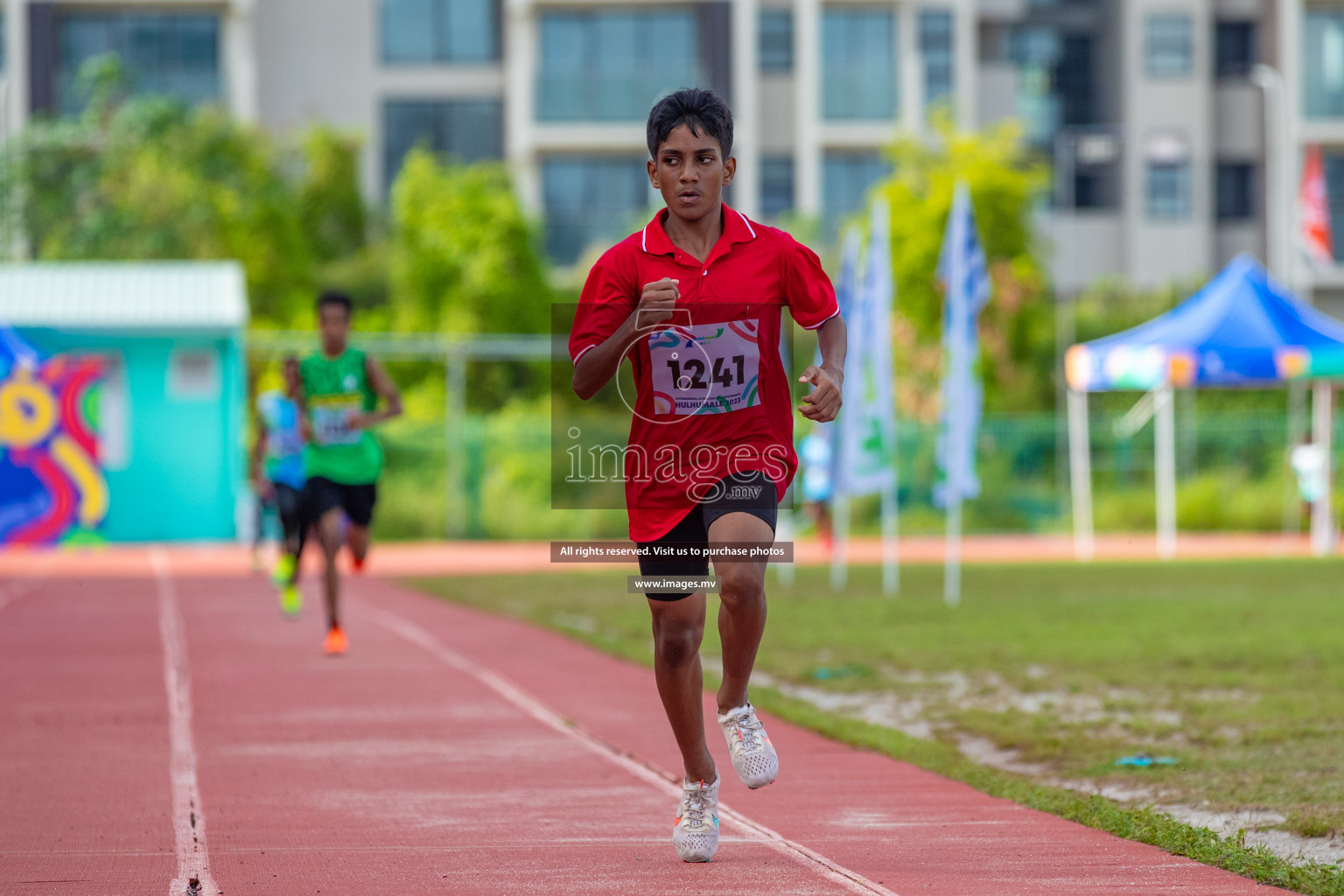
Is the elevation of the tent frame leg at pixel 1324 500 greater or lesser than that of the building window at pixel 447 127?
lesser

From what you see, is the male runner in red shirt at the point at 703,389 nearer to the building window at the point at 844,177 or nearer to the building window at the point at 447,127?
the building window at the point at 844,177

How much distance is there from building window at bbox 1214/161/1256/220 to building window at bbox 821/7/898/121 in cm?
909

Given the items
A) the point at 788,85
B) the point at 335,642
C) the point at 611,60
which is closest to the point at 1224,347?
the point at 335,642

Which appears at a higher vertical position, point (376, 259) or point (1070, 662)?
point (376, 259)

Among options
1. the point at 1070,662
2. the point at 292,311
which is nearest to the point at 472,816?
the point at 1070,662

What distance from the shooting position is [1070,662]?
11.3 meters

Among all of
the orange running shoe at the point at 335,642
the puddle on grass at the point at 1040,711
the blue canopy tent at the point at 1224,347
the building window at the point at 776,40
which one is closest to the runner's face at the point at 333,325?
the orange running shoe at the point at 335,642

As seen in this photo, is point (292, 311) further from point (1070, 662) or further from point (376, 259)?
point (1070, 662)

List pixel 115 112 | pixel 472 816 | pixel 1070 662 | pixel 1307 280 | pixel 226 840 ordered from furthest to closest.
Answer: pixel 1307 280, pixel 115 112, pixel 1070 662, pixel 472 816, pixel 226 840

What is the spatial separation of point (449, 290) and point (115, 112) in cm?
819

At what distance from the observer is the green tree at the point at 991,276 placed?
35938 mm

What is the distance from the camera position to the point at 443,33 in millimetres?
45281

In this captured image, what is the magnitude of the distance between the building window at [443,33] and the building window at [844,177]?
8.70 meters

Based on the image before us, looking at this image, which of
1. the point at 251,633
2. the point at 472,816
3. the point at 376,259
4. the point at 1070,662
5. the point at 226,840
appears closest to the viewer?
the point at 226,840
